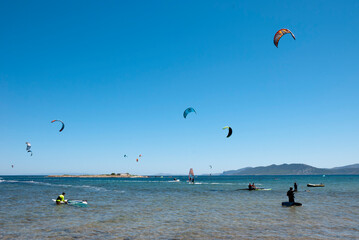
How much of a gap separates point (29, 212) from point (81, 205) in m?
4.09

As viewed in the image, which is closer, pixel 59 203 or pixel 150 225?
pixel 150 225

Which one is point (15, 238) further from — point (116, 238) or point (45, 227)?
point (116, 238)

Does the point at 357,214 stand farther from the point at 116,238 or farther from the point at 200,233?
the point at 116,238

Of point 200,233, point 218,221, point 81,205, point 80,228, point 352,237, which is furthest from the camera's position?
point 81,205

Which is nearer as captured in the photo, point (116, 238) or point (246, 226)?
point (116, 238)

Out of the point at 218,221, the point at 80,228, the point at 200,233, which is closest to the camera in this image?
the point at 200,233

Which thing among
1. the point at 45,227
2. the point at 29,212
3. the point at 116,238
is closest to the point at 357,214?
the point at 116,238

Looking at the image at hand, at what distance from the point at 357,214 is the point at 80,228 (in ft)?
55.0

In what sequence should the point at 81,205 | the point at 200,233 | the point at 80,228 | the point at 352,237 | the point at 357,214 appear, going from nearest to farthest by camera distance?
the point at 352,237, the point at 200,233, the point at 80,228, the point at 357,214, the point at 81,205

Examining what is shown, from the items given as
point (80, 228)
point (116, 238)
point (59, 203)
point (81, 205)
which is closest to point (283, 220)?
point (116, 238)

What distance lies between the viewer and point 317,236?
12570 millimetres

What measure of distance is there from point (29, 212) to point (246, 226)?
48.1 feet

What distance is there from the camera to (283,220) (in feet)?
53.7

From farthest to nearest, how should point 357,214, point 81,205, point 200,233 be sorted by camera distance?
1. point 81,205
2. point 357,214
3. point 200,233
